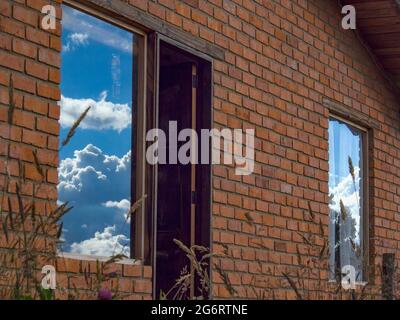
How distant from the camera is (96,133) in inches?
237

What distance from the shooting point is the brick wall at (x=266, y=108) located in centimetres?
514

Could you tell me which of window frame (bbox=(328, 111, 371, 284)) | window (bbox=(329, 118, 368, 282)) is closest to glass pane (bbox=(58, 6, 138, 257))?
window (bbox=(329, 118, 368, 282))

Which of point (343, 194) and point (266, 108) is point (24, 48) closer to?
point (266, 108)

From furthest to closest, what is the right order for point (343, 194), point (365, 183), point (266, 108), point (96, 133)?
point (365, 183), point (343, 194), point (266, 108), point (96, 133)

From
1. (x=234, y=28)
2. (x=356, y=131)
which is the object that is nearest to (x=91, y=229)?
(x=234, y=28)

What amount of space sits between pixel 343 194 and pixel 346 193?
96 millimetres

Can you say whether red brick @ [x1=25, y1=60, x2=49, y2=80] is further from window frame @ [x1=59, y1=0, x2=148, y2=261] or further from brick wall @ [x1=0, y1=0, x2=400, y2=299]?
window frame @ [x1=59, y1=0, x2=148, y2=261]

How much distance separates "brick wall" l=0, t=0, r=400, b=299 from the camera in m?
5.14

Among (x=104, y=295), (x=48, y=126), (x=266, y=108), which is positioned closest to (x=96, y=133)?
(x=48, y=126)

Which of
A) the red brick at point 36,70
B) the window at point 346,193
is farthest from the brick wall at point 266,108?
the window at point 346,193

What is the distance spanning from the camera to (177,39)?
6.55 m

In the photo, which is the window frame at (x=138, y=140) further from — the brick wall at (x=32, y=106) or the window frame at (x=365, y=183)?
the window frame at (x=365, y=183)

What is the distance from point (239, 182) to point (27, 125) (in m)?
2.45
